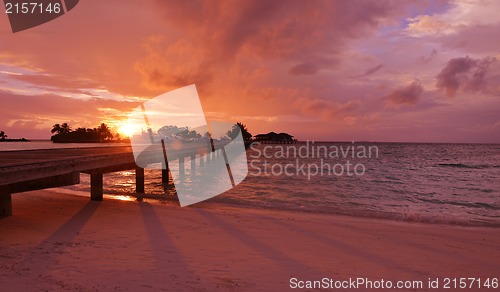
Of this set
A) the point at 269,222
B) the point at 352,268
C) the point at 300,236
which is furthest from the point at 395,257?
the point at 269,222

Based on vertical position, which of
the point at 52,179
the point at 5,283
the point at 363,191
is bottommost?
the point at 363,191

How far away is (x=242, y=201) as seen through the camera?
15352mm

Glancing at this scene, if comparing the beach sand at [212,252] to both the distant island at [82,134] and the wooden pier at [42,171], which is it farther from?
the distant island at [82,134]

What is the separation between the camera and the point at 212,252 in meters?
6.31

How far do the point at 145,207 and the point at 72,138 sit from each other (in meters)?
145

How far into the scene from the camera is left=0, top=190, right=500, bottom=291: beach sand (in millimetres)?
4867

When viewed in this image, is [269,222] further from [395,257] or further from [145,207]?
[145,207]

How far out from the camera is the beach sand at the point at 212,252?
16.0 feet

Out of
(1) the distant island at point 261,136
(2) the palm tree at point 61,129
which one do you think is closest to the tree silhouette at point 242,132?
(1) the distant island at point 261,136

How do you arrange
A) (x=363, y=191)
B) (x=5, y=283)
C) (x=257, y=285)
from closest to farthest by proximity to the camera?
(x=5, y=283)
(x=257, y=285)
(x=363, y=191)

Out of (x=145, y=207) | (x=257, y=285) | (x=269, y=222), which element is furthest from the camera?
(x=145, y=207)

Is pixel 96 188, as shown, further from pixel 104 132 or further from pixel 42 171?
pixel 104 132

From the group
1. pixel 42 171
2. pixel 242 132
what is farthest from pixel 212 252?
pixel 242 132

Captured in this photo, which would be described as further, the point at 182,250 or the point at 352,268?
the point at 182,250
